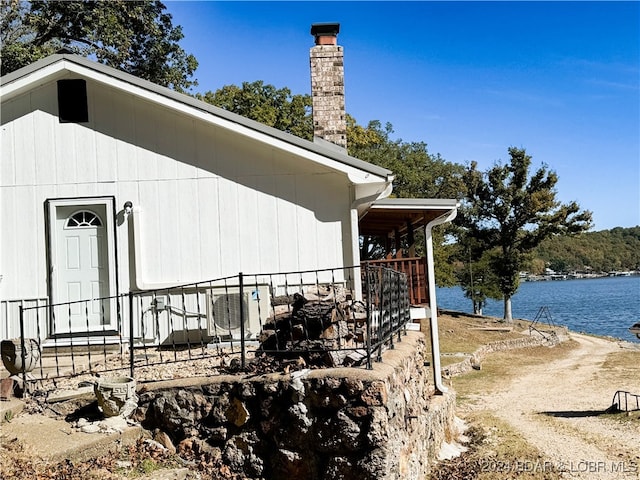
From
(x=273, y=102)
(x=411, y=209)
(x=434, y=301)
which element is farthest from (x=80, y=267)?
(x=273, y=102)

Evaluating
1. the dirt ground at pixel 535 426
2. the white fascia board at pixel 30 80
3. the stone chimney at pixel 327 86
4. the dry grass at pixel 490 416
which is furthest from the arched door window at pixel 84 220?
the dry grass at pixel 490 416

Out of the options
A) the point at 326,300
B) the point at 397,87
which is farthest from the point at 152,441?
the point at 397,87

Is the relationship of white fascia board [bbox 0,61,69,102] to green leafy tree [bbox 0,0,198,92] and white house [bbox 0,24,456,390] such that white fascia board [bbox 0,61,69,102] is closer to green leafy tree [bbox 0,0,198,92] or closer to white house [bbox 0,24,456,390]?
white house [bbox 0,24,456,390]

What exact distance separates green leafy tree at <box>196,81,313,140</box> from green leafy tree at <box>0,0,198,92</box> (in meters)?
5.75

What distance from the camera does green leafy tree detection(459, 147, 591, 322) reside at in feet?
128

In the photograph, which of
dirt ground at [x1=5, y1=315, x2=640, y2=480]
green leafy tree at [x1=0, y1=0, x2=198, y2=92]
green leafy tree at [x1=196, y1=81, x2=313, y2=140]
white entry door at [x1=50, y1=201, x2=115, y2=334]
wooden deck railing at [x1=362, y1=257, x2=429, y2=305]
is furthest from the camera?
green leafy tree at [x1=196, y1=81, x2=313, y2=140]

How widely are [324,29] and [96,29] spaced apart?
1527 cm

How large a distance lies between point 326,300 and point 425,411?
11.5 ft

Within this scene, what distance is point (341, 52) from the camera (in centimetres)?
1116

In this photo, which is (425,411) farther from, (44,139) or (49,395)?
(44,139)

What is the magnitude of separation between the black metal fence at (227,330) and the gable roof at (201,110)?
1592mm

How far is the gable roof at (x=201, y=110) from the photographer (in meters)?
8.91

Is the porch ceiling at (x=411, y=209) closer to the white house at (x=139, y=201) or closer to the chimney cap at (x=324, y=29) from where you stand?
the white house at (x=139, y=201)

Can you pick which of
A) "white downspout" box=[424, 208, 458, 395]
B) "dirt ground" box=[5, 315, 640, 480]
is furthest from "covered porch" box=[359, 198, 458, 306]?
"dirt ground" box=[5, 315, 640, 480]
